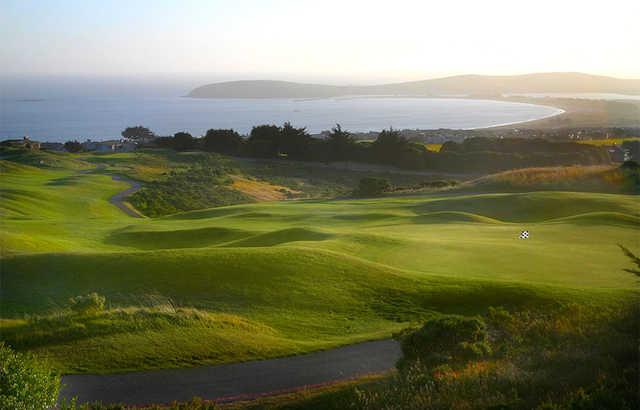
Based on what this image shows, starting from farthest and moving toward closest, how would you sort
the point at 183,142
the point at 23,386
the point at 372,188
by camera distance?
the point at 183,142 → the point at 372,188 → the point at 23,386

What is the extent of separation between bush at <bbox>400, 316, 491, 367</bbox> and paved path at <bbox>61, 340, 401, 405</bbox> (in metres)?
0.87

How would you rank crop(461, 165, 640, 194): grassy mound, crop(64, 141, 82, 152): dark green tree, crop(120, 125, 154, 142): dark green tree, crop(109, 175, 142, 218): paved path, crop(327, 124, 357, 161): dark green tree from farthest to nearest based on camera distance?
1. crop(120, 125, 154, 142): dark green tree
2. crop(64, 141, 82, 152): dark green tree
3. crop(327, 124, 357, 161): dark green tree
4. crop(109, 175, 142, 218): paved path
5. crop(461, 165, 640, 194): grassy mound

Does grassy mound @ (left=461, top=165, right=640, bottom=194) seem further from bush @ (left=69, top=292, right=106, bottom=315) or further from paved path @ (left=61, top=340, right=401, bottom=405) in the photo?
bush @ (left=69, top=292, right=106, bottom=315)

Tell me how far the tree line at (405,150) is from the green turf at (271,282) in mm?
41647

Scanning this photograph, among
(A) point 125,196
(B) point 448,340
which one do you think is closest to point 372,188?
(A) point 125,196

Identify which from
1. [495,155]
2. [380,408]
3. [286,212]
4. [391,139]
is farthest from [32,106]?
[380,408]

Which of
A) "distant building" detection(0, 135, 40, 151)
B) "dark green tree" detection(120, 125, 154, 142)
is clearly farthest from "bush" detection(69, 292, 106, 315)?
"dark green tree" detection(120, 125, 154, 142)

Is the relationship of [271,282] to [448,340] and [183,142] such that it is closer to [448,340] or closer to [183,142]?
[448,340]

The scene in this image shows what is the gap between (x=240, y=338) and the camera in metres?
12.0

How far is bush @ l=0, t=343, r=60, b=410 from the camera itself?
7.51 metres

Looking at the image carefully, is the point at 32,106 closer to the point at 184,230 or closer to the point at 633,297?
the point at 184,230

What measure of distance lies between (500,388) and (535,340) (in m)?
2.42

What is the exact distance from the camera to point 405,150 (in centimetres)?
7219

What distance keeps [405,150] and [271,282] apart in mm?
58003
